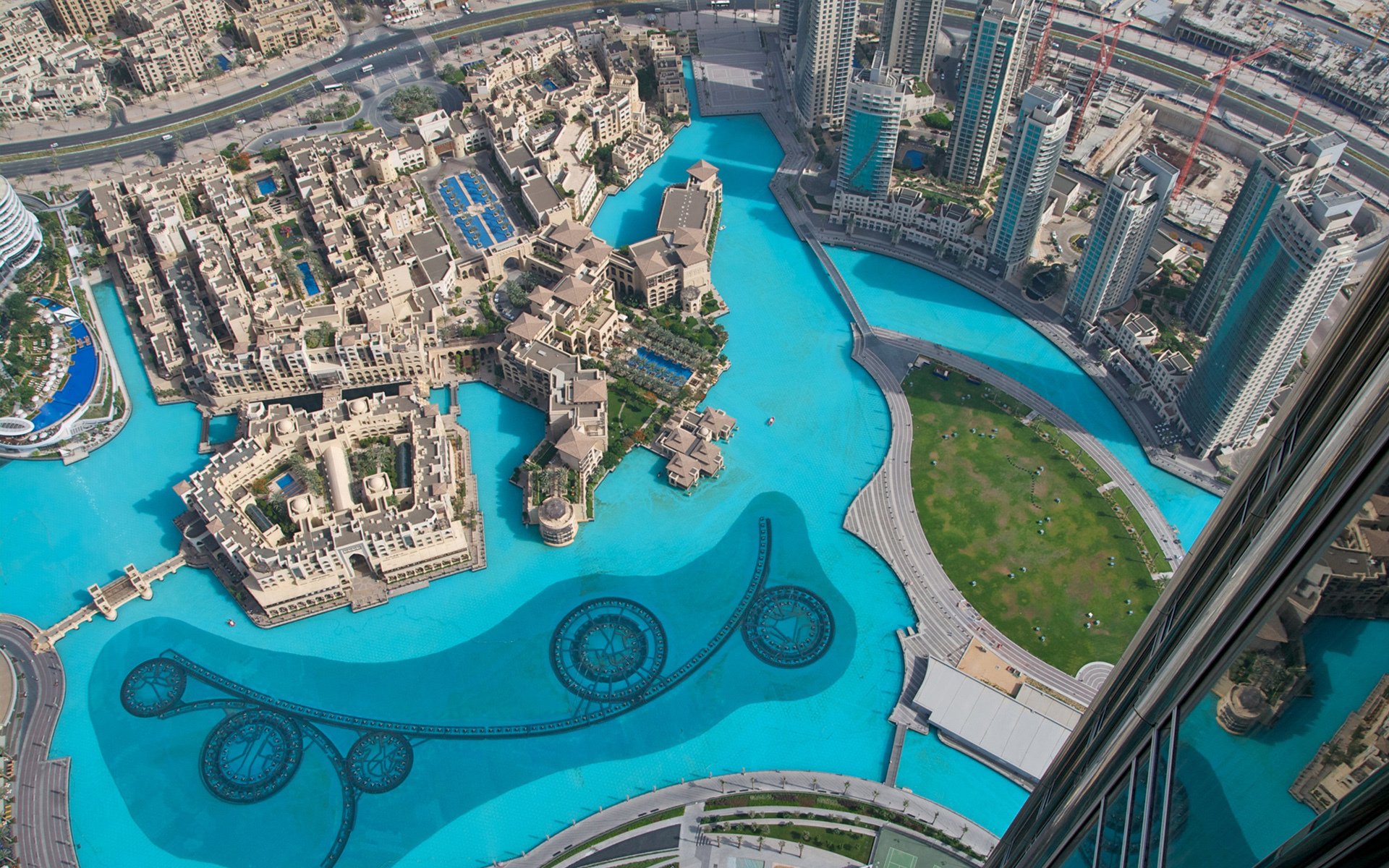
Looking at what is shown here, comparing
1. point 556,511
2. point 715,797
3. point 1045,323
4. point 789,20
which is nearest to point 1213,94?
point 1045,323

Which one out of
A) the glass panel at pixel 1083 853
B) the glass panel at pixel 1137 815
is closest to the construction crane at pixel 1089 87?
the glass panel at pixel 1083 853

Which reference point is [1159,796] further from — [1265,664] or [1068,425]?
[1068,425]

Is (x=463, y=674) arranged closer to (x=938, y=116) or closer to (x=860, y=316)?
(x=860, y=316)

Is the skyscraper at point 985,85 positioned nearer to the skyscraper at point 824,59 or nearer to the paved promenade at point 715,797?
the skyscraper at point 824,59

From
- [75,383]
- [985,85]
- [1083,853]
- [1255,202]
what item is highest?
[1083,853]

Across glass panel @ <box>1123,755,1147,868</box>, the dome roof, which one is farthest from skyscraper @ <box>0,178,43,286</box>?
glass panel @ <box>1123,755,1147,868</box>
